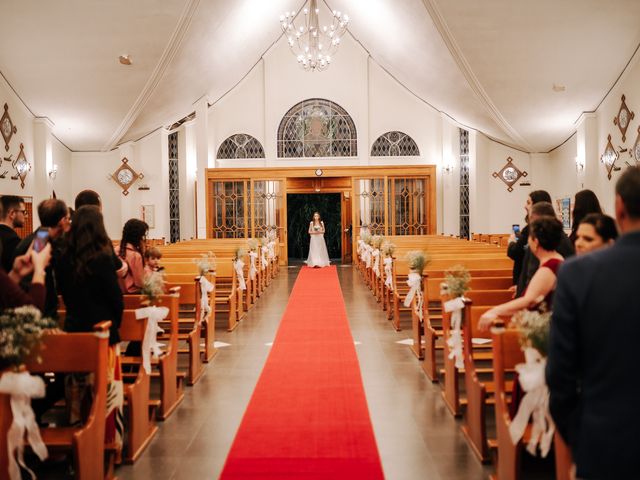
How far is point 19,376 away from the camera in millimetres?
2855

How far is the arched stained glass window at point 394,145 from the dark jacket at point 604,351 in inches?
690

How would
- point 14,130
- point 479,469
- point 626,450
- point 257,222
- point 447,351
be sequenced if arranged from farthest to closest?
point 257,222, point 14,130, point 447,351, point 479,469, point 626,450

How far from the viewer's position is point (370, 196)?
18.2 metres

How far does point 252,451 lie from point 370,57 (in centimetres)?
1678

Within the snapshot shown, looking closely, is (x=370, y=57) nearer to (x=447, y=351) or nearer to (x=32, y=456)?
(x=447, y=351)

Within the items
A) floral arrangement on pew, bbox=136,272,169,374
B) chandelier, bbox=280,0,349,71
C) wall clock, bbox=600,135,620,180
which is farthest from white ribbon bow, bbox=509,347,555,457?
chandelier, bbox=280,0,349,71

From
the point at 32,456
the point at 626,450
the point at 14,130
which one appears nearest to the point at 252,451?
the point at 32,456

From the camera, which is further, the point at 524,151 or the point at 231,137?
the point at 231,137

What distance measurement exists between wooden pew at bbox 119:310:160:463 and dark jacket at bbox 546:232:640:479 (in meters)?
2.78

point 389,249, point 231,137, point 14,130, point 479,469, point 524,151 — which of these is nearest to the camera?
point 479,469

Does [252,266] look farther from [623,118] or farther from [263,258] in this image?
[623,118]

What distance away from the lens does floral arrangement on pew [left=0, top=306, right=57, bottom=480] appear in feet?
9.27

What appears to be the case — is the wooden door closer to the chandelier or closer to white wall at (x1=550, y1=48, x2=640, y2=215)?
the chandelier

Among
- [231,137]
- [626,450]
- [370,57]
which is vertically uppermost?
[370,57]
